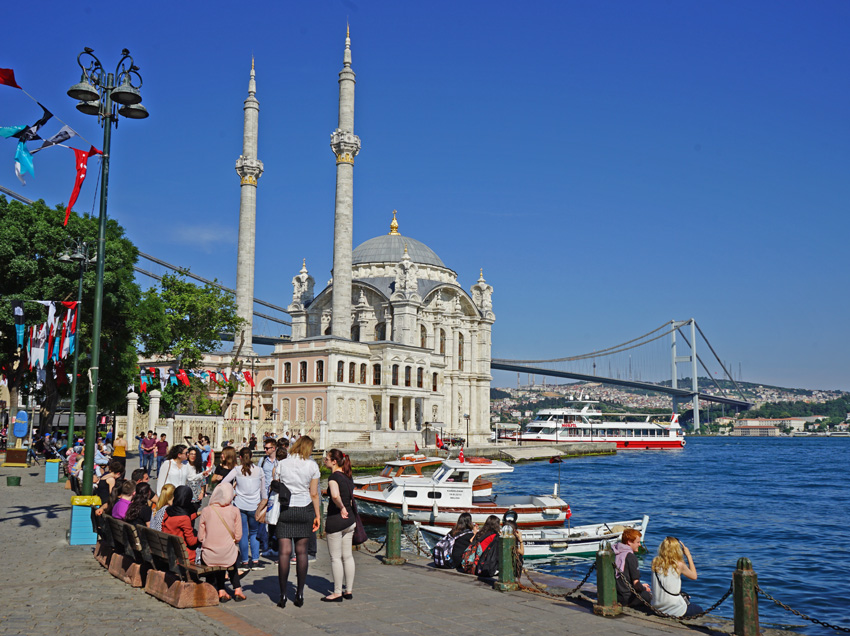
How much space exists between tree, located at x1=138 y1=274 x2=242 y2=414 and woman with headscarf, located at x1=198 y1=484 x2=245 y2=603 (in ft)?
112

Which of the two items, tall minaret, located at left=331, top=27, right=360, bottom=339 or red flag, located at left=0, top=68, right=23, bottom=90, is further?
tall minaret, located at left=331, top=27, right=360, bottom=339

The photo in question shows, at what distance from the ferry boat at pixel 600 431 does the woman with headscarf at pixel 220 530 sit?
85385 millimetres

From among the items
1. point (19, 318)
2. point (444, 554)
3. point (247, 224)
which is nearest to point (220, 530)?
point (444, 554)

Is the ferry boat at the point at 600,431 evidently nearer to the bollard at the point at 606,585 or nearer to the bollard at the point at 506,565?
the bollard at the point at 506,565

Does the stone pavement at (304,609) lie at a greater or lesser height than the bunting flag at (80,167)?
lesser

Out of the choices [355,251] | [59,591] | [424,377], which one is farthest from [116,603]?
[355,251]

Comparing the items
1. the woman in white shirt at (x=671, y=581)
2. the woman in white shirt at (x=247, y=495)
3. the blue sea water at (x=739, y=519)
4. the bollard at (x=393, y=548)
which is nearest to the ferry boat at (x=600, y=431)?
the blue sea water at (x=739, y=519)

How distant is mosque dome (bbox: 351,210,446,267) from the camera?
7094cm

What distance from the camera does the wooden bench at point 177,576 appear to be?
861 centimetres

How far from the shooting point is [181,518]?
30.7ft

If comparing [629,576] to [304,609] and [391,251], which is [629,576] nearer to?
[304,609]

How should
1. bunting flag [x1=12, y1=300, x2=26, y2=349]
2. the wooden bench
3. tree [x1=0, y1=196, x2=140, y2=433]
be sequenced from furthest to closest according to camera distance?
tree [x1=0, y1=196, x2=140, y2=433]
bunting flag [x1=12, y1=300, x2=26, y2=349]
the wooden bench

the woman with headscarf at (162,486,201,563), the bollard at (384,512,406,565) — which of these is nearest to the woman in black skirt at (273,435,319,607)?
the woman with headscarf at (162,486,201,563)

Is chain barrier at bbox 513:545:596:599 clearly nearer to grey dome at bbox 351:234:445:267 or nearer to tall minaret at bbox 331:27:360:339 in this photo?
tall minaret at bbox 331:27:360:339
